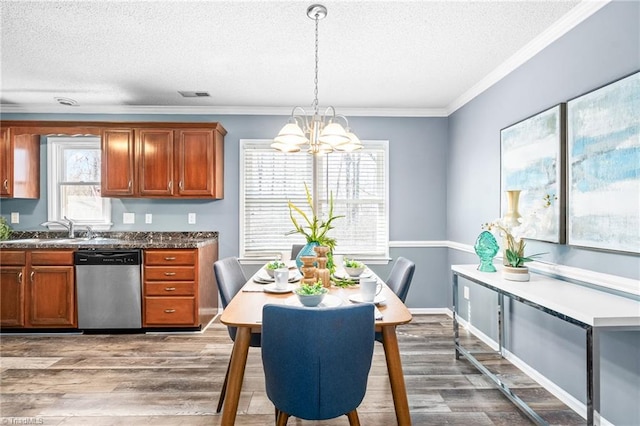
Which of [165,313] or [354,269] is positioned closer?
[354,269]

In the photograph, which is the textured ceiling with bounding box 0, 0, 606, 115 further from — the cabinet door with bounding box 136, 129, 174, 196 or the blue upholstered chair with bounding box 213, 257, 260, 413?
the blue upholstered chair with bounding box 213, 257, 260, 413

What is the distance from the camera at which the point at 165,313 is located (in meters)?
3.49

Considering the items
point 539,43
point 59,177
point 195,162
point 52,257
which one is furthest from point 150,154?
point 539,43

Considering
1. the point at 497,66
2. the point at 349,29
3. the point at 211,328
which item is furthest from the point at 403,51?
the point at 211,328

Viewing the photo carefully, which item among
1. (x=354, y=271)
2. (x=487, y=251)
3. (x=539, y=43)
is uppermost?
(x=539, y=43)

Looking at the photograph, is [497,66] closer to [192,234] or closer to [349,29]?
[349,29]

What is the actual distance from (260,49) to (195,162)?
1.64m

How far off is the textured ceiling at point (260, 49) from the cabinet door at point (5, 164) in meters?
0.47

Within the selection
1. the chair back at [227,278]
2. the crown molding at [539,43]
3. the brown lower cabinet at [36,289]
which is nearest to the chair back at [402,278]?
the chair back at [227,278]

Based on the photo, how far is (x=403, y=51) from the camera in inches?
107

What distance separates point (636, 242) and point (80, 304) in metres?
4.37

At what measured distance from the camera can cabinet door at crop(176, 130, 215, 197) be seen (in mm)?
3834

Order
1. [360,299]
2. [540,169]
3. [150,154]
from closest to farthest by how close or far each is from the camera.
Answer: [360,299]
[540,169]
[150,154]

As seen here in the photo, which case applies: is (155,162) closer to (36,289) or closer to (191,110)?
(191,110)
